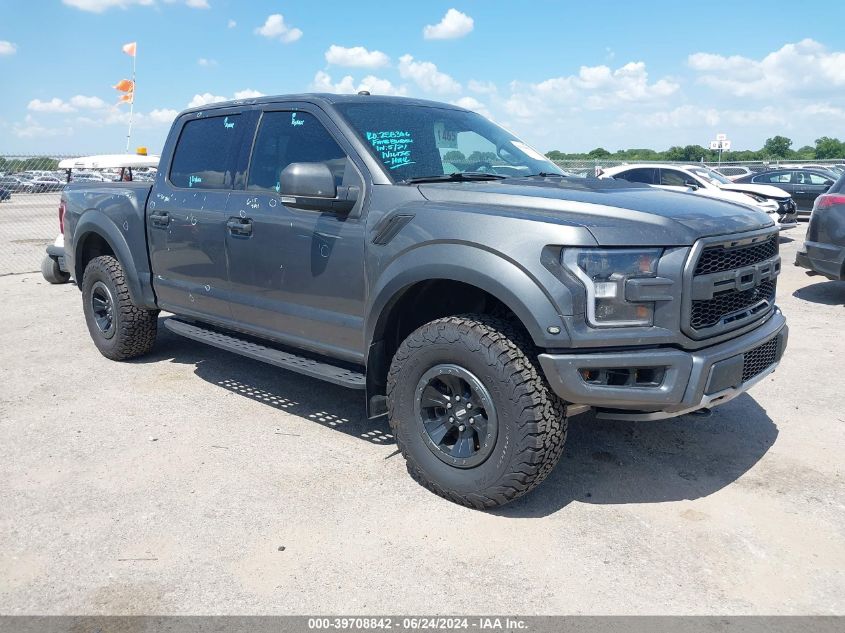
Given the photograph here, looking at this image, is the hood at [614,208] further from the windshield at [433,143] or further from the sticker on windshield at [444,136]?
the sticker on windshield at [444,136]

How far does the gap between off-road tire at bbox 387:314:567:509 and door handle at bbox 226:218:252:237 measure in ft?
4.75

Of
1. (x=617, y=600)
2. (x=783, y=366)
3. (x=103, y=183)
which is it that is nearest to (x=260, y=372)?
(x=103, y=183)

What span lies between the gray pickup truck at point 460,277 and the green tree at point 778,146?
2768 inches

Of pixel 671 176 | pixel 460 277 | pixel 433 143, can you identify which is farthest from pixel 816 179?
pixel 460 277

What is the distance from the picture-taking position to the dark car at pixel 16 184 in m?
15.7

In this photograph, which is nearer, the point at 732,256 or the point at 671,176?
the point at 732,256

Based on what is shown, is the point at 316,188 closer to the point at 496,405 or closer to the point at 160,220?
the point at 496,405

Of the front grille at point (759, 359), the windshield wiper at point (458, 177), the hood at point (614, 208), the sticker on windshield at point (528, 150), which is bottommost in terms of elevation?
the front grille at point (759, 359)

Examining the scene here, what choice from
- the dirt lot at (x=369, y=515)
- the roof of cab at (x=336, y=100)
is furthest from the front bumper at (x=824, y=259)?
the roof of cab at (x=336, y=100)

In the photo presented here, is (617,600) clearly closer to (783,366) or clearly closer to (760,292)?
(760,292)

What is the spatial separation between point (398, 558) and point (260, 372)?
9.96 ft

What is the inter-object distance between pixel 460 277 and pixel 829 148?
220ft

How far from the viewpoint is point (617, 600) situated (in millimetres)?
2752

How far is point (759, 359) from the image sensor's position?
3.52 metres
